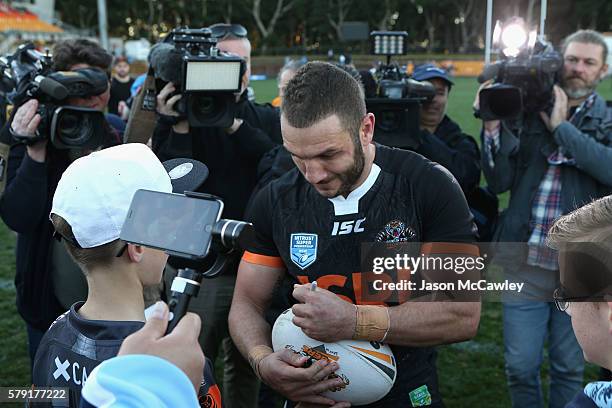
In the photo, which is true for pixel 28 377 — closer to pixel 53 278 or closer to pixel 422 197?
pixel 53 278

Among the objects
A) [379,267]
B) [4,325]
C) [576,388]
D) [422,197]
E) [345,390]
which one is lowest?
[4,325]

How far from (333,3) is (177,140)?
166ft

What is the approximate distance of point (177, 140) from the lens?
3.30m

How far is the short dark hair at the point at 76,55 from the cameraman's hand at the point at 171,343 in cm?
281

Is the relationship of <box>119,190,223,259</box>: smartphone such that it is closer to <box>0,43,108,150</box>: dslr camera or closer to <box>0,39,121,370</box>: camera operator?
<box>0,39,121,370</box>: camera operator

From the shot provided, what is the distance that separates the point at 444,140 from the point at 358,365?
2.39 m

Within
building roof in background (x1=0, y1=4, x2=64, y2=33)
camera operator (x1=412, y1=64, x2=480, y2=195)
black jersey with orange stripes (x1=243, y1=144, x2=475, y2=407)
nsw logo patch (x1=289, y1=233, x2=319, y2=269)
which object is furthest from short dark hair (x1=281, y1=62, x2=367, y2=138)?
building roof in background (x1=0, y1=4, x2=64, y2=33)

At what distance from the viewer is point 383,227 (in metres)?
2.16

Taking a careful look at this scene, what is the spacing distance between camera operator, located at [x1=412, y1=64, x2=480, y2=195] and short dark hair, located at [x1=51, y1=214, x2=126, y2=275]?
7.48 ft

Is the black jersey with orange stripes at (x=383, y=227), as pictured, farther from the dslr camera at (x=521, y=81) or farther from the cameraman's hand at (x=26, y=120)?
the cameraman's hand at (x=26, y=120)

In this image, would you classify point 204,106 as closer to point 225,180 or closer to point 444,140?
point 225,180

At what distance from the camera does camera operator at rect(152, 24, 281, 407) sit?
132 inches

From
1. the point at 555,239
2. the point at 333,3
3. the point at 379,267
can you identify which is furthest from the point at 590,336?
the point at 333,3

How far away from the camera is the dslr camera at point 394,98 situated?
346cm
